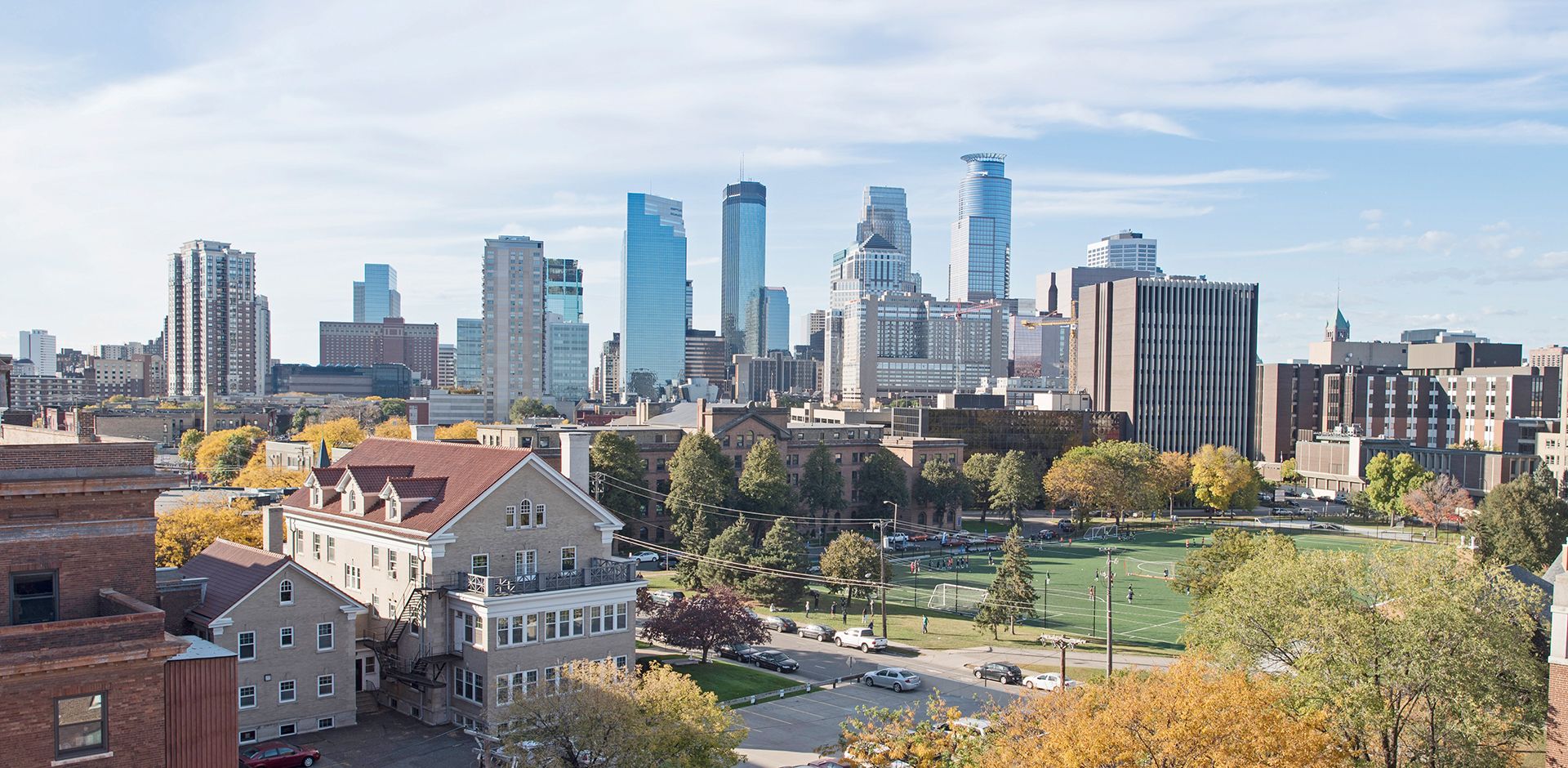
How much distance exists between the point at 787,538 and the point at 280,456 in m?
65.1

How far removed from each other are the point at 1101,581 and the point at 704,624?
39.9 m

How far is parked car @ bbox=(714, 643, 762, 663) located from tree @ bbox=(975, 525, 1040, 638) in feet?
48.7

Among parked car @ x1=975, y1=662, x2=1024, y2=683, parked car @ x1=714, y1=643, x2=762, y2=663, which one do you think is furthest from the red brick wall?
parked car @ x1=975, y1=662, x2=1024, y2=683

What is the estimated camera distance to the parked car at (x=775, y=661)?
175ft

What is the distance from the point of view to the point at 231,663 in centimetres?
2394

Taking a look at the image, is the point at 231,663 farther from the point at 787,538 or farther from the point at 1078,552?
the point at 1078,552

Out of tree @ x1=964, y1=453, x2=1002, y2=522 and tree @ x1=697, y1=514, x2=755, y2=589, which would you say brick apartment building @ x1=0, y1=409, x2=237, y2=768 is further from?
tree @ x1=964, y1=453, x2=1002, y2=522

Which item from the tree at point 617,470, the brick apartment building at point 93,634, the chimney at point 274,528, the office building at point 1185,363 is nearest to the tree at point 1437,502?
the office building at point 1185,363

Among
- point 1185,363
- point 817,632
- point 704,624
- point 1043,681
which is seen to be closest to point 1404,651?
point 1043,681

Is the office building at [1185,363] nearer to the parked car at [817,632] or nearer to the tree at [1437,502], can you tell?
the tree at [1437,502]

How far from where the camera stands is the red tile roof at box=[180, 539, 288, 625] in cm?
3797

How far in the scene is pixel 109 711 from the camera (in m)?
21.5

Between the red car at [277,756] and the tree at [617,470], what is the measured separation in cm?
5037

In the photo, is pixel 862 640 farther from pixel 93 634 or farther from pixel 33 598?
pixel 93 634
